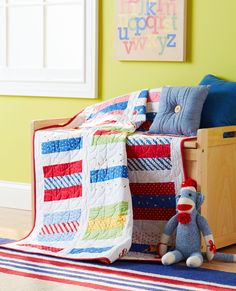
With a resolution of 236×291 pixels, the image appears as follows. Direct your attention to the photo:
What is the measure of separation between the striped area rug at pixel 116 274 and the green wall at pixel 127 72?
1120 millimetres

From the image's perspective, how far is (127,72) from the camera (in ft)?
14.4

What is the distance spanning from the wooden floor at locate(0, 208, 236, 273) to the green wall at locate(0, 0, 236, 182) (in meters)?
0.25

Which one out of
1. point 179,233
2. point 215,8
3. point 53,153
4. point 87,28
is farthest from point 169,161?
point 87,28

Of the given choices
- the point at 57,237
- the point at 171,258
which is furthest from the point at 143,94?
the point at 171,258

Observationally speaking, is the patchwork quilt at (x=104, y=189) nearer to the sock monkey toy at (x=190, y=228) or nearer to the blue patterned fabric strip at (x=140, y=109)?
the blue patterned fabric strip at (x=140, y=109)

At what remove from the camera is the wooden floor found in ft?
11.4

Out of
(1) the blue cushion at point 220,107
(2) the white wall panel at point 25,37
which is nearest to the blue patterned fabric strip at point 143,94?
(1) the blue cushion at point 220,107

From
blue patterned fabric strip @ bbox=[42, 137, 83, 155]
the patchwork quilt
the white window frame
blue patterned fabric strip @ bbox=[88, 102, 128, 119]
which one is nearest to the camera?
the patchwork quilt

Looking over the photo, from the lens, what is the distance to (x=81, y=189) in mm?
3848

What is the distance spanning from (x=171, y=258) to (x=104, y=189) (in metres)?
0.50

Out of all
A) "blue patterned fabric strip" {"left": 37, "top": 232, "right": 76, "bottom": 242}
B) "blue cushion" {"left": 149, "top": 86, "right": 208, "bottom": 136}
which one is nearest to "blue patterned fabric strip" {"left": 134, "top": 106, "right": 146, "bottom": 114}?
"blue cushion" {"left": 149, "top": 86, "right": 208, "bottom": 136}

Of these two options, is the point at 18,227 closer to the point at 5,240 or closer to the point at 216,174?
the point at 5,240

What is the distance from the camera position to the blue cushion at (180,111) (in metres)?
3.76

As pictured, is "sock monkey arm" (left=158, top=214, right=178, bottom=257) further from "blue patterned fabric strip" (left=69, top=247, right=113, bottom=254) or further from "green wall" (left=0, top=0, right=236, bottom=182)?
"green wall" (left=0, top=0, right=236, bottom=182)
